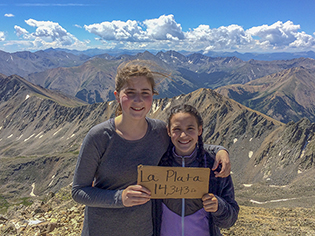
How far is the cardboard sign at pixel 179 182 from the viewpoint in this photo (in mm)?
4293

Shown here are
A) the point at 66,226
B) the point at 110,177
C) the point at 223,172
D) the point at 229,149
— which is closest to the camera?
the point at 110,177

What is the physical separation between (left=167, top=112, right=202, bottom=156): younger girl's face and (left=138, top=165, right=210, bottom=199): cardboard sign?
0.51 metres

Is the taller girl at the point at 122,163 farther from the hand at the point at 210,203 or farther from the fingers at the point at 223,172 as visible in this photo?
the hand at the point at 210,203

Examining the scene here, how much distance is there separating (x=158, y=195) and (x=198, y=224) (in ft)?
3.80

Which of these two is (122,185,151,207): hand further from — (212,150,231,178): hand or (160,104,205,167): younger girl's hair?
(212,150,231,178): hand

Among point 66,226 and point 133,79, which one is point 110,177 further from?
point 66,226

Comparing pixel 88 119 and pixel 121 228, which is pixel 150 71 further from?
pixel 88 119

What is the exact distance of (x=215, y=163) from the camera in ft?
15.5

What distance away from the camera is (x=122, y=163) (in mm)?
4238

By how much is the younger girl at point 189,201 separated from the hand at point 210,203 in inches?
1.9

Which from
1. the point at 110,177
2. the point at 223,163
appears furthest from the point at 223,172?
the point at 110,177

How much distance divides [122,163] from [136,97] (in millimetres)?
1387

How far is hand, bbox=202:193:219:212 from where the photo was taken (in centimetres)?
429

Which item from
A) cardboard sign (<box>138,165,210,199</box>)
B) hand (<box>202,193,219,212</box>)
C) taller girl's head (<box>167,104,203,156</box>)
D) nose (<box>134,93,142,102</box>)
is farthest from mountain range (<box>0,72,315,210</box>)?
hand (<box>202,193,219,212</box>)
